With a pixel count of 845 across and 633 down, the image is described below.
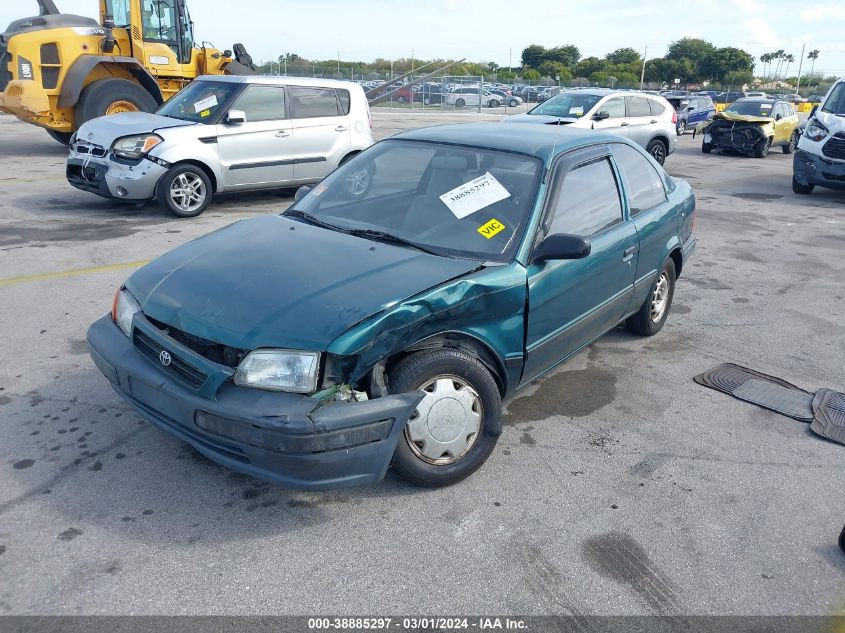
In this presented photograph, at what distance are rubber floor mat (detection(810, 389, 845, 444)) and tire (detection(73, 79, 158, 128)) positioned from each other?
1230cm

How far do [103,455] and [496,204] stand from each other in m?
2.36

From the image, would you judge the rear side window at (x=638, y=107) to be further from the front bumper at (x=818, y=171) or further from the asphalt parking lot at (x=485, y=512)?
the asphalt parking lot at (x=485, y=512)

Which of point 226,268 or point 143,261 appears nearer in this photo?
point 226,268

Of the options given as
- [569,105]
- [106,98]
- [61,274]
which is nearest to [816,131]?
[569,105]

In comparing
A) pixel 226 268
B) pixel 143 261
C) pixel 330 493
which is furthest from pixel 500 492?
pixel 143 261

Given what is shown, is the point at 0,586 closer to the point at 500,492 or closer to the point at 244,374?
the point at 244,374

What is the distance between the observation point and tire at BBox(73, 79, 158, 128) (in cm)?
1238

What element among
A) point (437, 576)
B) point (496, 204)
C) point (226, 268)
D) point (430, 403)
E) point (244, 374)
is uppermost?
point (496, 204)

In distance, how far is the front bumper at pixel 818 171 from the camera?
37.4 feet

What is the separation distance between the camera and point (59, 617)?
7.98ft

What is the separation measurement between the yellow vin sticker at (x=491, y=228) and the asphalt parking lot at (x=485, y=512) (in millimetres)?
1109

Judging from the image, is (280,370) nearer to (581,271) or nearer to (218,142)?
(581,271)

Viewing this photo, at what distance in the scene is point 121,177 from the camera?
823 cm

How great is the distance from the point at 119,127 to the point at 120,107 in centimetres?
495
